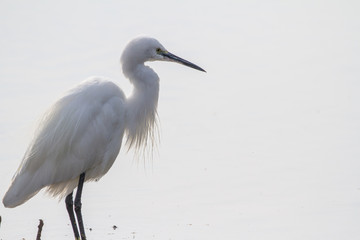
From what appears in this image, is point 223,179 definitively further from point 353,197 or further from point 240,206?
point 353,197

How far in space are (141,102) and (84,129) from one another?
612mm

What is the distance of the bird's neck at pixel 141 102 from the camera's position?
8945 millimetres

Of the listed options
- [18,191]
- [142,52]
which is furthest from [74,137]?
[142,52]

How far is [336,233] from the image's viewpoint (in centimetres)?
952

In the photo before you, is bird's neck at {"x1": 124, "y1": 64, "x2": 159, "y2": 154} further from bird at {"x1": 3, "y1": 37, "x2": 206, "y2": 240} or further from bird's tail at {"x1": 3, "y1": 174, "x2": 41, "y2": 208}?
bird's tail at {"x1": 3, "y1": 174, "x2": 41, "y2": 208}

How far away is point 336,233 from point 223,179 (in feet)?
5.36

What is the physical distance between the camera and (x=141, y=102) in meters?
9.03

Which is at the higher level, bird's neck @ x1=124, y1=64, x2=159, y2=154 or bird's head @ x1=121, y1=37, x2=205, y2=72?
bird's head @ x1=121, y1=37, x2=205, y2=72

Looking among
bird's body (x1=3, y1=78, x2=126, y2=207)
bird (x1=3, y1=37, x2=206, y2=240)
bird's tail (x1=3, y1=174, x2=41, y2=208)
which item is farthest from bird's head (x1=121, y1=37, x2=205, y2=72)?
bird's tail (x1=3, y1=174, x2=41, y2=208)

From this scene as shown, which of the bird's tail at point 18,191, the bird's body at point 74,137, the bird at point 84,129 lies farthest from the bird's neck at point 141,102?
the bird's tail at point 18,191

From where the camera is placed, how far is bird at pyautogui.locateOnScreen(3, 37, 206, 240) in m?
8.72

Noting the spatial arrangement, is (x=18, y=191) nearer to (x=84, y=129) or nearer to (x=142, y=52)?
(x=84, y=129)

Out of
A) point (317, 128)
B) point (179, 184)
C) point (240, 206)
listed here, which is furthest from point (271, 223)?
point (317, 128)

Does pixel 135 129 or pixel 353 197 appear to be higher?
pixel 135 129
